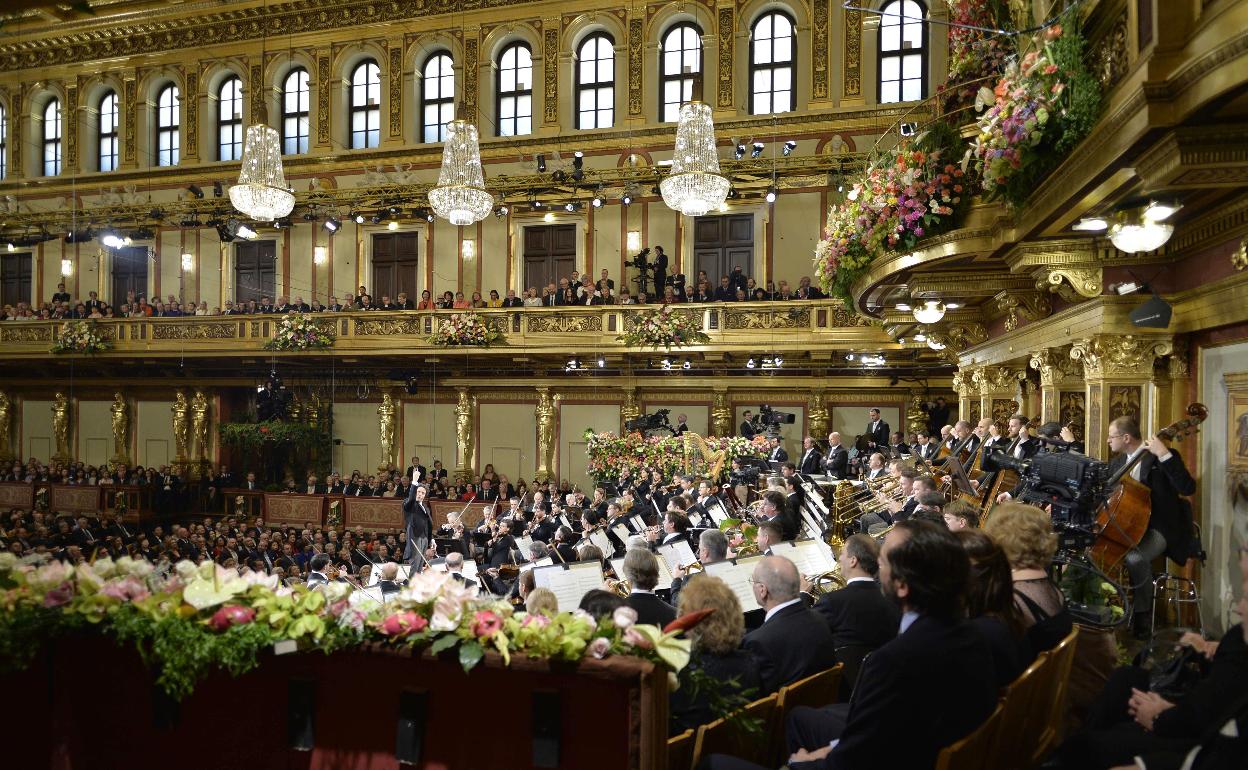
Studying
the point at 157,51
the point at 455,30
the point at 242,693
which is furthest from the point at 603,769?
the point at 157,51

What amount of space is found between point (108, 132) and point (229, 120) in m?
4.44

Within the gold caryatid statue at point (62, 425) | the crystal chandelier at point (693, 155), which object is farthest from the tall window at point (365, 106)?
the crystal chandelier at point (693, 155)

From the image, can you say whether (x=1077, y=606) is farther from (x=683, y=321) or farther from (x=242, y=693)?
(x=683, y=321)

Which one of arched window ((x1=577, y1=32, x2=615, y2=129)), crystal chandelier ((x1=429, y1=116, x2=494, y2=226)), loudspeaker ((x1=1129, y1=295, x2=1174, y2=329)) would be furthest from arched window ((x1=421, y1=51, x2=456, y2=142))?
loudspeaker ((x1=1129, y1=295, x2=1174, y2=329))

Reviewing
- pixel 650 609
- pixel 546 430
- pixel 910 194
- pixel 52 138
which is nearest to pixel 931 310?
pixel 910 194

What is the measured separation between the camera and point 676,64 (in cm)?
2031

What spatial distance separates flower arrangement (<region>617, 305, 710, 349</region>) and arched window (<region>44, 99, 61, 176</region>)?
19790 millimetres

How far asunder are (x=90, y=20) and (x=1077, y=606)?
1139 inches

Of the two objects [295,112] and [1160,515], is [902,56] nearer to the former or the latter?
[1160,515]

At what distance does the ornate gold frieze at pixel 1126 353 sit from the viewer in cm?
636

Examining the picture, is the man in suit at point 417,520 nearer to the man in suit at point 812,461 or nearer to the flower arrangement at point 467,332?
the flower arrangement at point 467,332

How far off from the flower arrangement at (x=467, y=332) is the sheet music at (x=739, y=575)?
1449 centimetres

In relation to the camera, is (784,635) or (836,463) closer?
(784,635)

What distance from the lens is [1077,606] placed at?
444 centimetres
